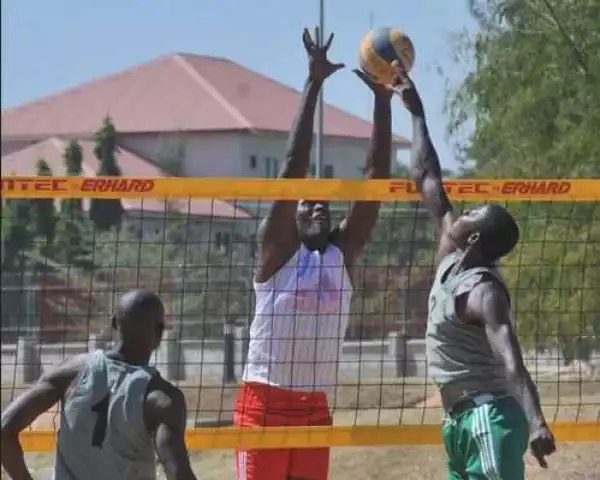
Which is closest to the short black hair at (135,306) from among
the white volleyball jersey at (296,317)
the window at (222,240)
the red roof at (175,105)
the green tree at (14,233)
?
the white volleyball jersey at (296,317)

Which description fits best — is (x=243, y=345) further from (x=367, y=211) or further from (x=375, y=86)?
(x=375, y=86)

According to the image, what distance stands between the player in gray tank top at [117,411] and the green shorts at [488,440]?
1307 millimetres

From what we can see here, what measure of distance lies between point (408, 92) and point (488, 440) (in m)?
1.97

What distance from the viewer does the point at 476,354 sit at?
5832 mm

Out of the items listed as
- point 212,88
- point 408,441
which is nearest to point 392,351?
point 408,441

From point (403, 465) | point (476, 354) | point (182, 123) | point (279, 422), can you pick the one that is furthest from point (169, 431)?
point (182, 123)

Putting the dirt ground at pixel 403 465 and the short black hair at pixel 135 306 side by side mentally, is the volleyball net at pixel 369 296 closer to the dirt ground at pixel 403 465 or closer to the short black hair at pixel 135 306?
the dirt ground at pixel 403 465

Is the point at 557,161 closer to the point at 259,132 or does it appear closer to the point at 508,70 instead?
the point at 508,70

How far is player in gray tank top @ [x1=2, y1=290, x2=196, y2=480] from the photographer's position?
5.09 m

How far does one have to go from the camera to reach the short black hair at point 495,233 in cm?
586

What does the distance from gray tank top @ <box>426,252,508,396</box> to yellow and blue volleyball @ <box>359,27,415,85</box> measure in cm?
170

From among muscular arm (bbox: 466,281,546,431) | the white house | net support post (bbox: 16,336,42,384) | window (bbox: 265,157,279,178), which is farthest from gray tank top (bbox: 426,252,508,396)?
window (bbox: 265,157,279,178)

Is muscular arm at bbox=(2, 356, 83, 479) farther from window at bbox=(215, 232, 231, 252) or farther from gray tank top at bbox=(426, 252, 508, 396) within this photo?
window at bbox=(215, 232, 231, 252)

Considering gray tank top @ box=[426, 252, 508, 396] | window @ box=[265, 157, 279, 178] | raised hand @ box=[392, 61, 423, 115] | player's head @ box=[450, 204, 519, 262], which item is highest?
window @ box=[265, 157, 279, 178]
